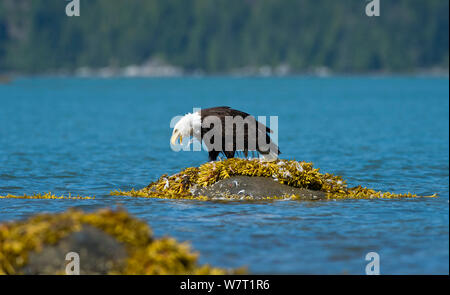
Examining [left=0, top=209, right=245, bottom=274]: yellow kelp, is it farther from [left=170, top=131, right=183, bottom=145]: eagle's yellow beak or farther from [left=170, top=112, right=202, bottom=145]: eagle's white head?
[left=170, top=112, right=202, bottom=145]: eagle's white head

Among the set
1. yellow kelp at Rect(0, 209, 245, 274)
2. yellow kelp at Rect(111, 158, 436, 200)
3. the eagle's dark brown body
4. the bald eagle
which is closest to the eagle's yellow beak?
the bald eagle

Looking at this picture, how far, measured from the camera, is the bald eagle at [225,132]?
16.9m

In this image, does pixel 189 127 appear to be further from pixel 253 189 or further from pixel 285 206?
pixel 285 206

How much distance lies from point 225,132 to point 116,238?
311 inches

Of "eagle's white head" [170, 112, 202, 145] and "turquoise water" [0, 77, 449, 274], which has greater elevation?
"eagle's white head" [170, 112, 202, 145]

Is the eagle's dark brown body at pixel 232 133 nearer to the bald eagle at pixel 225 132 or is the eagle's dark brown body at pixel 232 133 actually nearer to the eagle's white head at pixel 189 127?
the bald eagle at pixel 225 132

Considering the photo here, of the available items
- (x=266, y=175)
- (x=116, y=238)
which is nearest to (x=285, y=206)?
(x=266, y=175)

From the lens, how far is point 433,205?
15727 mm

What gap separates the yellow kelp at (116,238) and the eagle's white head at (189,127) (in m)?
7.31

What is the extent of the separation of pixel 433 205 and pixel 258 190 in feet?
12.2

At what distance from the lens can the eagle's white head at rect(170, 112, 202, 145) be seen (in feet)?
55.2

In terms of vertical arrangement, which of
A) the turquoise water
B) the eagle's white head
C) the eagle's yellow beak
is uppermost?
the eagle's white head
